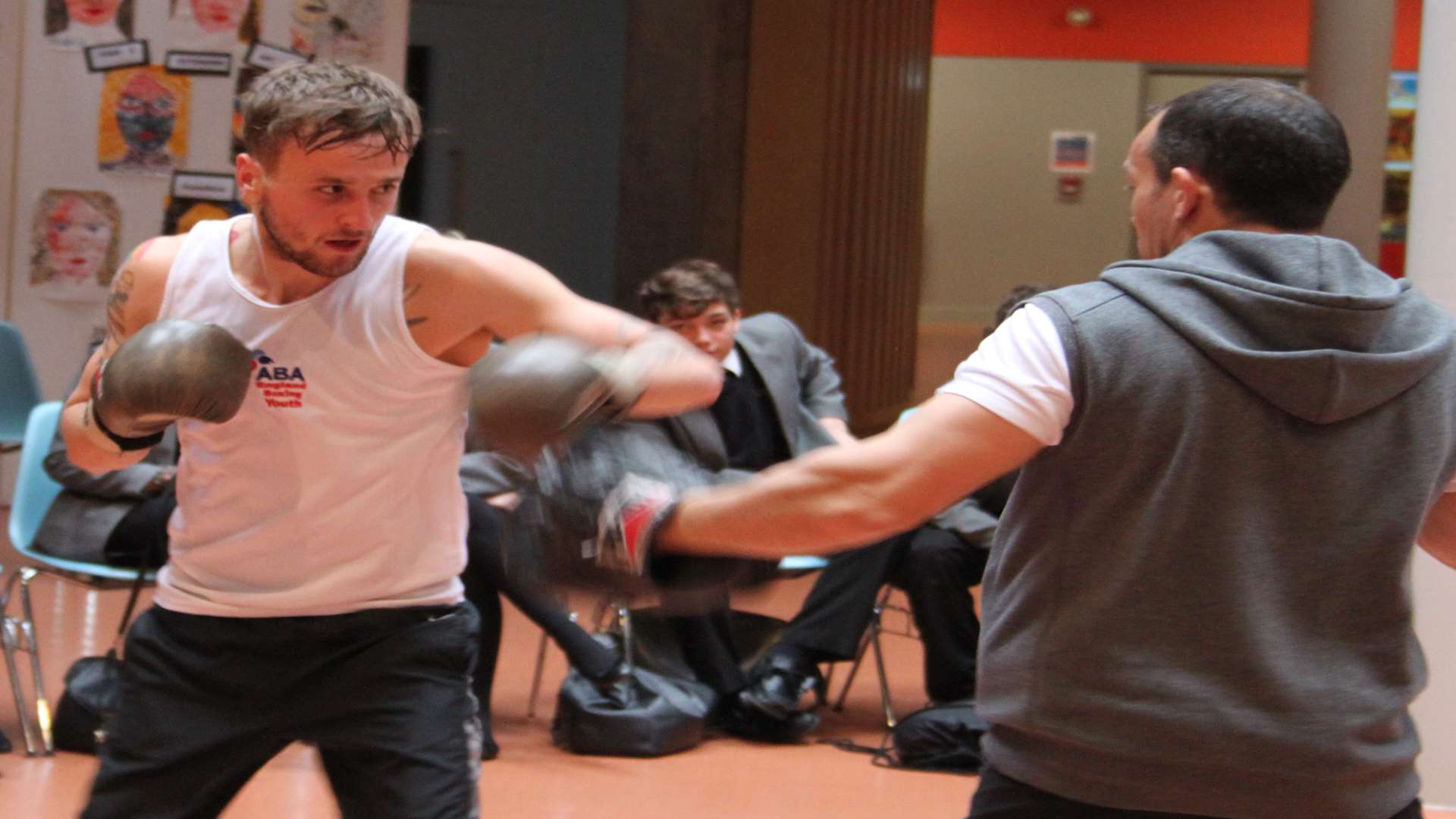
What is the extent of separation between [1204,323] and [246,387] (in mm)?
1119

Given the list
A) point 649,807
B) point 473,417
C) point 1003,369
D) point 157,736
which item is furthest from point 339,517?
Answer: point 649,807

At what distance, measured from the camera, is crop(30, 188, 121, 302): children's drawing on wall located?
6504mm

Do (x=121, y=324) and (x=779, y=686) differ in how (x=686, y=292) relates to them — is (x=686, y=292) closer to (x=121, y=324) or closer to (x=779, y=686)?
(x=779, y=686)

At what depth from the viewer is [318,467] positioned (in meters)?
1.87

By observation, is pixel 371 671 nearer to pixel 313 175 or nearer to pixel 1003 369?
pixel 313 175

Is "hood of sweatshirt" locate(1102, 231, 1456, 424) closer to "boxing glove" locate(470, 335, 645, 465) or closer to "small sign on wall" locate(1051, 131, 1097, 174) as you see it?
"boxing glove" locate(470, 335, 645, 465)

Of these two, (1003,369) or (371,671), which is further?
(371,671)

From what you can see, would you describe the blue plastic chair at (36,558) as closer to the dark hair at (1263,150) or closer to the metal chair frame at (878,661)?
the metal chair frame at (878,661)

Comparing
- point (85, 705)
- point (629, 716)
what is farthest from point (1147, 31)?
point (85, 705)

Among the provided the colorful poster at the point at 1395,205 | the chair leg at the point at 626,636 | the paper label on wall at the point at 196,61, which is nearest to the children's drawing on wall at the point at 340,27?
the paper label on wall at the point at 196,61

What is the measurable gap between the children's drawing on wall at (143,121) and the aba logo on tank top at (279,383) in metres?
4.97

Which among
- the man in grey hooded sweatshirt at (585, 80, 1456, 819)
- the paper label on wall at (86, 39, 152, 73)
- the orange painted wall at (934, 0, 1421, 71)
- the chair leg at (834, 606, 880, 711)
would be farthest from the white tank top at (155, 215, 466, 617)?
the orange painted wall at (934, 0, 1421, 71)

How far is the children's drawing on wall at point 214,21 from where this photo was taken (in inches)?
252

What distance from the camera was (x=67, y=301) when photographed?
653cm
